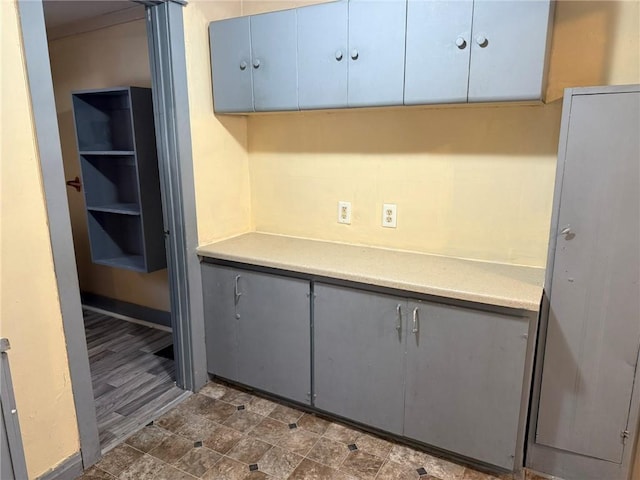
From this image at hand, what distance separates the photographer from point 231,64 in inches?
89.4

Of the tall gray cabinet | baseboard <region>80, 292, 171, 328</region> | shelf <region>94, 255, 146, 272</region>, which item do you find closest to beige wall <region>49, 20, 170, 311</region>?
baseboard <region>80, 292, 171, 328</region>

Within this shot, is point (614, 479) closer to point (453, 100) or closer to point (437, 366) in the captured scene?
point (437, 366)

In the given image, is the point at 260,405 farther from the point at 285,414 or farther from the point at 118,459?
the point at 118,459

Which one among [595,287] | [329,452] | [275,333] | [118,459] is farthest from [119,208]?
[595,287]

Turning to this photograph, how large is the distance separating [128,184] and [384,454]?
Result: 2.54m

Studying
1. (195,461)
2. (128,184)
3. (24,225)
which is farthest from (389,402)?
(128,184)

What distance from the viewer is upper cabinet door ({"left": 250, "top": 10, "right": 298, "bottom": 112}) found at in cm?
211

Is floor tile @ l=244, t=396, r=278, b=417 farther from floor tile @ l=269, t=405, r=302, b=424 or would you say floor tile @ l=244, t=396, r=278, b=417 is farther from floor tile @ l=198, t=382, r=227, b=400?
floor tile @ l=198, t=382, r=227, b=400

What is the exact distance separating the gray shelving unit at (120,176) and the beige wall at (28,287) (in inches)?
49.0

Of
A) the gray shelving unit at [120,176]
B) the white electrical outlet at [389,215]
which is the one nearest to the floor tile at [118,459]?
the gray shelving unit at [120,176]

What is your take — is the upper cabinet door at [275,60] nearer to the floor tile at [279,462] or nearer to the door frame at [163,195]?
the door frame at [163,195]

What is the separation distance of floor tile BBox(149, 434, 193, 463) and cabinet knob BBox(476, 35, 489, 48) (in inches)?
84.8

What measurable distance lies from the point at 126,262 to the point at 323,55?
6.81ft

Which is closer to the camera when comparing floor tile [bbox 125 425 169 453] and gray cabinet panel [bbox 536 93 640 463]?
gray cabinet panel [bbox 536 93 640 463]
